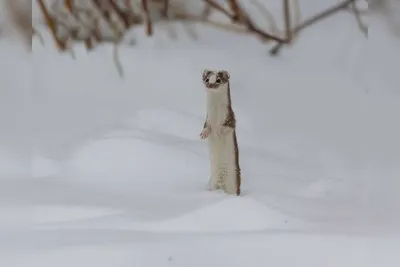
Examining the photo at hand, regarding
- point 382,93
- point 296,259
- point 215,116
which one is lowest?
point 296,259

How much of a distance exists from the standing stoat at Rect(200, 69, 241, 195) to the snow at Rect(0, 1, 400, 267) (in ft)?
0.09

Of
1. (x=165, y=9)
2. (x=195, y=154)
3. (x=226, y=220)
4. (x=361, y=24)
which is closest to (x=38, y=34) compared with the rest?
(x=165, y=9)

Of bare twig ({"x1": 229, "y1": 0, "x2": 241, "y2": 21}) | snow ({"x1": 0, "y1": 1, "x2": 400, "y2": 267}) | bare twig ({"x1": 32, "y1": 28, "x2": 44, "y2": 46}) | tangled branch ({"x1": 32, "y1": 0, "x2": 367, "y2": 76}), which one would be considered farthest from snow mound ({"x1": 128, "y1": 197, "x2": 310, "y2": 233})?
bare twig ({"x1": 32, "y1": 28, "x2": 44, "y2": 46})

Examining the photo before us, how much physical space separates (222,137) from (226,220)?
15 cm

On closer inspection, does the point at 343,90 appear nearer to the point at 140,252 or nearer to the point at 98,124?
the point at 98,124

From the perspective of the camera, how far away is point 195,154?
120 cm

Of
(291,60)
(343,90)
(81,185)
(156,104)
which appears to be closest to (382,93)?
(343,90)

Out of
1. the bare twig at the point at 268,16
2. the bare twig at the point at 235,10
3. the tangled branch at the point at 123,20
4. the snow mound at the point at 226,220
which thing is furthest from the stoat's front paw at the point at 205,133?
the bare twig at the point at 268,16

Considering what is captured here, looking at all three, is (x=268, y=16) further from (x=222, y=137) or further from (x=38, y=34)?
(x=222, y=137)

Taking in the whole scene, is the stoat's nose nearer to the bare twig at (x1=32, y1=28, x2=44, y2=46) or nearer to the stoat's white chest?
the stoat's white chest

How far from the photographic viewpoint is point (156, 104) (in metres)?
1.41

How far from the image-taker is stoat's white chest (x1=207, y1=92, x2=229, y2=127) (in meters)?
0.98

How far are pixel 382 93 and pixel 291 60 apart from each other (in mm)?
209

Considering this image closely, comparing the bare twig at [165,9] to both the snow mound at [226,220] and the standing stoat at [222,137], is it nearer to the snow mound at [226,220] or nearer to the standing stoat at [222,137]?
the standing stoat at [222,137]
